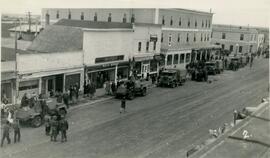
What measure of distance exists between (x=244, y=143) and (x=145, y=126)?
1003 centimetres

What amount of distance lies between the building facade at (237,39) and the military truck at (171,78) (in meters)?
36.8

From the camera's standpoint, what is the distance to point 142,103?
80.8 ft

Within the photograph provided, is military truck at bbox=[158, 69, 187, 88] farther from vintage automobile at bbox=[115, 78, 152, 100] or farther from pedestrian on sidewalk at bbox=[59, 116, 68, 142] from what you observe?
pedestrian on sidewalk at bbox=[59, 116, 68, 142]

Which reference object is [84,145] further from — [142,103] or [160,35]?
[160,35]

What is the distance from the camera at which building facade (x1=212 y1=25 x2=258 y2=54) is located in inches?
2633

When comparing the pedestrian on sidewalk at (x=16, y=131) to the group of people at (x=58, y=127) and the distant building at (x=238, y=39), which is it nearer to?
the group of people at (x=58, y=127)

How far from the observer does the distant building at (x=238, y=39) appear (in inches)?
2633

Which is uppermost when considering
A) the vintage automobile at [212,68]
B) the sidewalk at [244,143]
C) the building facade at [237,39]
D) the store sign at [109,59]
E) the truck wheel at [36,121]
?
the building facade at [237,39]

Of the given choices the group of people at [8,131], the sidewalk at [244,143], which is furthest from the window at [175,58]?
the sidewalk at [244,143]

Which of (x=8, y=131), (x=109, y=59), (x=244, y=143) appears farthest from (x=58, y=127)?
(x=109, y=59)

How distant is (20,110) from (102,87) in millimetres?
12104

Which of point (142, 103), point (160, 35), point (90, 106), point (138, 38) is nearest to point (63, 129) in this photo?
point (90, 106)

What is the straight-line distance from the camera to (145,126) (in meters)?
18.8

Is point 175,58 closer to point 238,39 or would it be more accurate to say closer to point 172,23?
point 172,23
